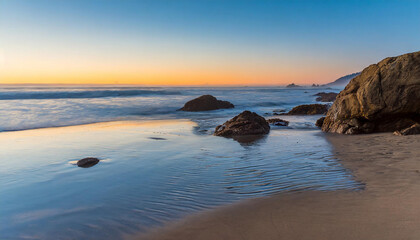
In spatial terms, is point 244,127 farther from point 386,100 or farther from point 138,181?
point 138,181

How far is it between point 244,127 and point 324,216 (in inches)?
268

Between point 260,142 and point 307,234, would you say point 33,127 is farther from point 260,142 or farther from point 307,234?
point 307,234

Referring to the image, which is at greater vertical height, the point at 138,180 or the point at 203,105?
the point at 203,105

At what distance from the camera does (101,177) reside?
5211 mm

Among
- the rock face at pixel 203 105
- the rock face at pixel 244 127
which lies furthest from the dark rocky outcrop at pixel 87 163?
the rock face at pixel 203 105

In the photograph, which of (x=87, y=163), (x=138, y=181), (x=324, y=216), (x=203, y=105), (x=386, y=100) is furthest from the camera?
(x=203, y=105)

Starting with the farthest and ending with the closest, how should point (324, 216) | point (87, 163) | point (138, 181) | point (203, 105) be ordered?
point (203, 105) → point (87, 163) → point (138, 181) → point (324, 216)

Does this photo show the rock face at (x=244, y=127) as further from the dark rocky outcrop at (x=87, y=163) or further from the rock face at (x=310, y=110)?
the rock face at (x=310, y=110)

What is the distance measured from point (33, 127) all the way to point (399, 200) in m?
15.2

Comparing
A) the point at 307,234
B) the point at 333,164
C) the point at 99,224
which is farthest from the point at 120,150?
the point at 307,234

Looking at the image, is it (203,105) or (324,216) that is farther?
(203,105)

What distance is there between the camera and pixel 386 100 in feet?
27.6

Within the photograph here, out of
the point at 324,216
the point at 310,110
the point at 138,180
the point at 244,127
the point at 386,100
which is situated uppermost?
the point at 386,100

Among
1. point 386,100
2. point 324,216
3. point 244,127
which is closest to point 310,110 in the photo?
point 386,100
